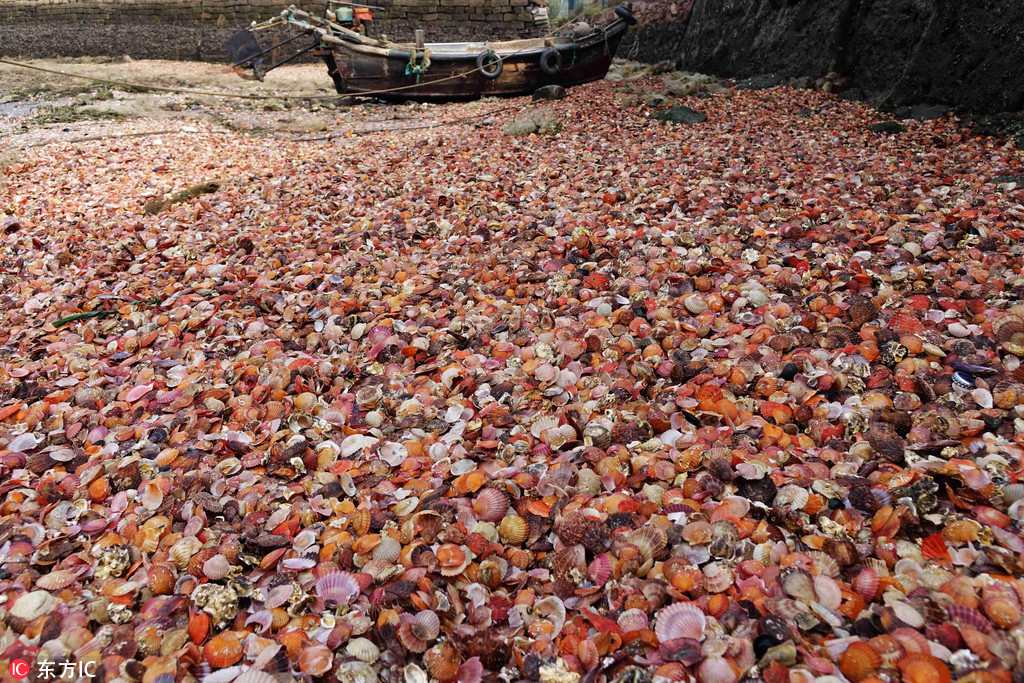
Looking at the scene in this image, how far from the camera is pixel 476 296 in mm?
4113

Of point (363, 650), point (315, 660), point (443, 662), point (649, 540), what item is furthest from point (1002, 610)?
A: point (315, 660)

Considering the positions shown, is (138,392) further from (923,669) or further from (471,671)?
(923,669)

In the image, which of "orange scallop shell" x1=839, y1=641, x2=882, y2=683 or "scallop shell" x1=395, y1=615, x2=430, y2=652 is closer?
"orange scallop shell" x1=839, y1=641, x2=882, y2=683

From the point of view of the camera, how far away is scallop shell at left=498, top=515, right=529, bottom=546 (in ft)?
7.00

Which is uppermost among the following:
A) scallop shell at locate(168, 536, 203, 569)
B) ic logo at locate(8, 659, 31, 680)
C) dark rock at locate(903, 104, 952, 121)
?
dark rock at locate(903, 104, 952, 121)

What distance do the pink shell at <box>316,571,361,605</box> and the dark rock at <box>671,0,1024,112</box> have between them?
823cm

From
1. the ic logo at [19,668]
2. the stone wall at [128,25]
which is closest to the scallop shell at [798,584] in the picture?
the ic logo at [19,668]

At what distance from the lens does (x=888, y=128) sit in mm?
7113

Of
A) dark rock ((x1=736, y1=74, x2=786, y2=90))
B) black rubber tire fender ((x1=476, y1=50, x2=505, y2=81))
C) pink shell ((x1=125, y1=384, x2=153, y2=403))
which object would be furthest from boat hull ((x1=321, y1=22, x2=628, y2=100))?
pink shell ((x1=125, y1=384, x2=153, y2=403))

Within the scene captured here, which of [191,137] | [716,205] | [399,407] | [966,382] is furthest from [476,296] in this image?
[191,137]

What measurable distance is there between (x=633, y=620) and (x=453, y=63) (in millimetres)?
15135

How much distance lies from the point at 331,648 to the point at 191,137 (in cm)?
1139

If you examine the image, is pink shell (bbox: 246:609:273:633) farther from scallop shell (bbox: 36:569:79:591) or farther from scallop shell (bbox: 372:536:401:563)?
scallop shell (bbox: 36:569:79:591)

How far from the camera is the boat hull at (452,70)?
14539mm
